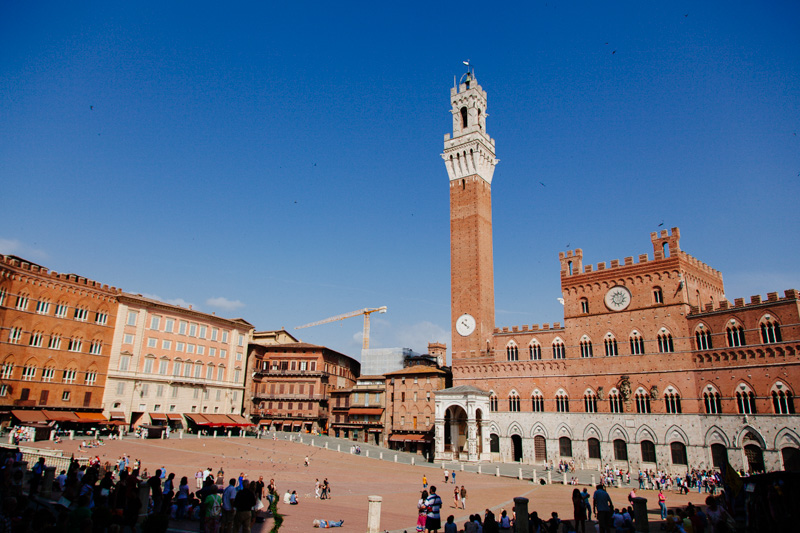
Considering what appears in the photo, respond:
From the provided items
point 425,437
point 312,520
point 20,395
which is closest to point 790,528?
point 312,520

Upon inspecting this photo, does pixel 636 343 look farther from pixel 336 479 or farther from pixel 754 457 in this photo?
pixel 336 479

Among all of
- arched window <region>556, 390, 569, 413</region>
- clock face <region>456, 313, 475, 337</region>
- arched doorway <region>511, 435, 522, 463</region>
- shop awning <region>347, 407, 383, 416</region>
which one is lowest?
arched doorway <region>511, 435, 522, 463</region>

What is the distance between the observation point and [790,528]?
14.3 meters

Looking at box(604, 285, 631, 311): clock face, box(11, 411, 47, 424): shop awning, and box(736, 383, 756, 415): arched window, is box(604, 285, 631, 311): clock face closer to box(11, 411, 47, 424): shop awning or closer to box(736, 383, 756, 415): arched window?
box(736, 383, 756, 415): arched window

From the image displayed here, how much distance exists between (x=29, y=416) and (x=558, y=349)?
46.4 meters

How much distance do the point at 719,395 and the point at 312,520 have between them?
111 feet

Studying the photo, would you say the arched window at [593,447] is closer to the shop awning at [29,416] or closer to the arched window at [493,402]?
the arched window at [493,402]

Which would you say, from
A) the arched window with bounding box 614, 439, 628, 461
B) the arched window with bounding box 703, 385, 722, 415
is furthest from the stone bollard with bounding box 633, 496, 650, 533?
the arched window with bounding box 614, 439, 628, 461

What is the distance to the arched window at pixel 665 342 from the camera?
4264 cm

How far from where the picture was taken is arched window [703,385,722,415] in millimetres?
39469

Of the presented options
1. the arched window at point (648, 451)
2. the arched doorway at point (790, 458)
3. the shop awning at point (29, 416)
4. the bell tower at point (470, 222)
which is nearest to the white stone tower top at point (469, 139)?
the bell tower at point (470, 222)

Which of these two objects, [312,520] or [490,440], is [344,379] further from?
[312,520]

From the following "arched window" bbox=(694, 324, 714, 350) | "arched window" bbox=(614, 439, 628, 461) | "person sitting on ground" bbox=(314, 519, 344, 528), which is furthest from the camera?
"arched window" bbox=(614, 439, 628, 461)

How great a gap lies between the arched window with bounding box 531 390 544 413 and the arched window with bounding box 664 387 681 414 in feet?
35.4
